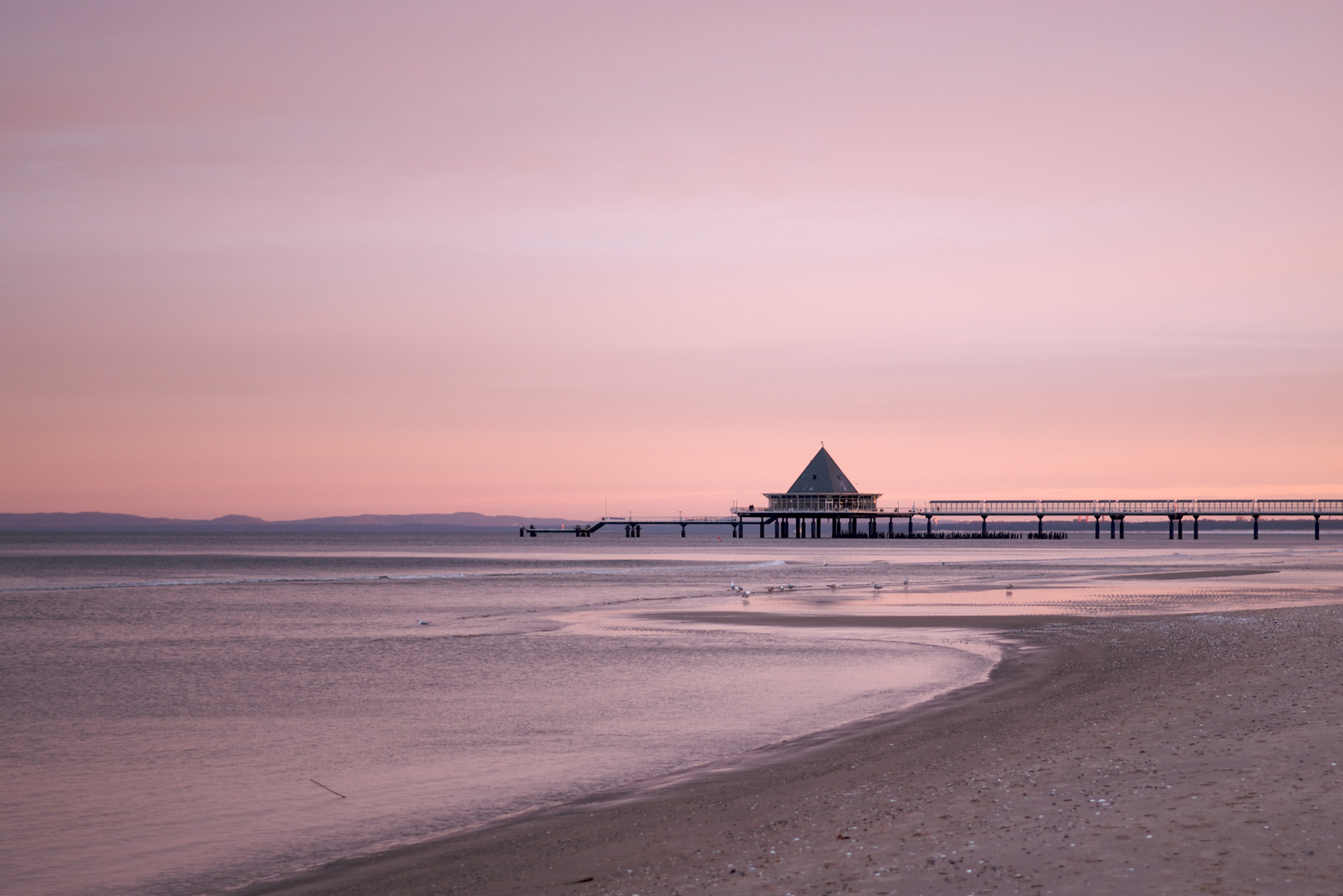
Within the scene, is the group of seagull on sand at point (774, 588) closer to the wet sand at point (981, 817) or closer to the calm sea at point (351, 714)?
the calm sea at point (351, 714)

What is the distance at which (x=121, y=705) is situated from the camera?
1962 cm

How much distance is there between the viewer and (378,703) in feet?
63.8

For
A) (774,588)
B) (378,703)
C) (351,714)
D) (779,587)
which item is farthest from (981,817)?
(779,587)

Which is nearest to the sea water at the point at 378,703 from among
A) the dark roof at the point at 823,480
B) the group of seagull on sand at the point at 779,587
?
the group of seagull on sand at the point at 779,587

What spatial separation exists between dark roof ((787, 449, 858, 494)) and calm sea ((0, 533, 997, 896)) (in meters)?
131

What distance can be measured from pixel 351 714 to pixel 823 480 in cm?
15651

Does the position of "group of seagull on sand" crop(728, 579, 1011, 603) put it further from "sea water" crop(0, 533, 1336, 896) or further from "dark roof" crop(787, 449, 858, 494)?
"dark roof" crop(787, 449, 858, 494)

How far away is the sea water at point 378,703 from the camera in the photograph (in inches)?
445

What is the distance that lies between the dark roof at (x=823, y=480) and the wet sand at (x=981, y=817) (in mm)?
156547

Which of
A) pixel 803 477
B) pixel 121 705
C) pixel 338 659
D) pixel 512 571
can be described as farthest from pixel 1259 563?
pixel 803 477

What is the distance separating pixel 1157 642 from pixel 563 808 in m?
17.0

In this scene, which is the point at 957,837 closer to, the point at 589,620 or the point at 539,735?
the point at 539,735

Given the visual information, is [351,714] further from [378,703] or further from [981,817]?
[981,817]

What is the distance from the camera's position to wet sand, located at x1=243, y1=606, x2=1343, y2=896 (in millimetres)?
7402
